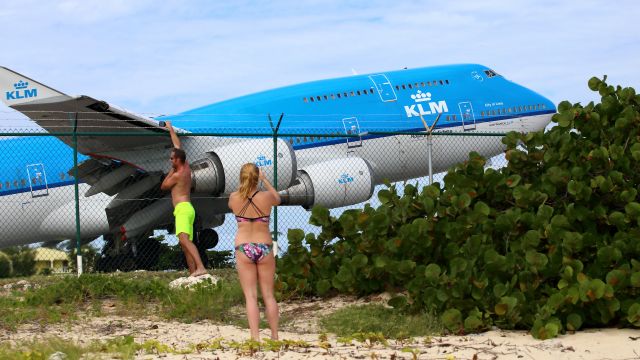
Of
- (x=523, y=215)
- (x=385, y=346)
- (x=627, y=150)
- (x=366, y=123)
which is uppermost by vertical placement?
(x=366, y=123)

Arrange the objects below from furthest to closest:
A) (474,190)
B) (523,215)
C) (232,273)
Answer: (232,273) < (474,190) < (523,215)

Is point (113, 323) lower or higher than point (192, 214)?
lower

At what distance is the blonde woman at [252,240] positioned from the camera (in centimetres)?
780

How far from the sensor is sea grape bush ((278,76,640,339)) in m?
8.53

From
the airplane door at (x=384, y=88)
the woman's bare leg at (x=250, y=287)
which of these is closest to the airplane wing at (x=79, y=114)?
the airplane door at (x=384, y=88)

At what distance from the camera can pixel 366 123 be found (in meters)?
21.7

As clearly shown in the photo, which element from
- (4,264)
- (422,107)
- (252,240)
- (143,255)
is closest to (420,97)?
(422,107)

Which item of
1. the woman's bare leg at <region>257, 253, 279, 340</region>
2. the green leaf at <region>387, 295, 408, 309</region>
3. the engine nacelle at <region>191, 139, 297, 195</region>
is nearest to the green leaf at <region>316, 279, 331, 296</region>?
the green leaf at <region>387, 295, 408, 309</region>

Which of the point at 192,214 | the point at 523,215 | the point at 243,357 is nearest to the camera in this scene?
the point at 243,357

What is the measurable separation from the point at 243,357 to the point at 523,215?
11.8ft

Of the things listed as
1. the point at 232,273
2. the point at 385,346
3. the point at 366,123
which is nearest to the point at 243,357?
the point at 385,346

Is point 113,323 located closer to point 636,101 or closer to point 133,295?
point 133,295

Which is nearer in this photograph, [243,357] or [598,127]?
[243,357]

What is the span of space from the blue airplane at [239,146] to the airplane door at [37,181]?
0.02 meters
